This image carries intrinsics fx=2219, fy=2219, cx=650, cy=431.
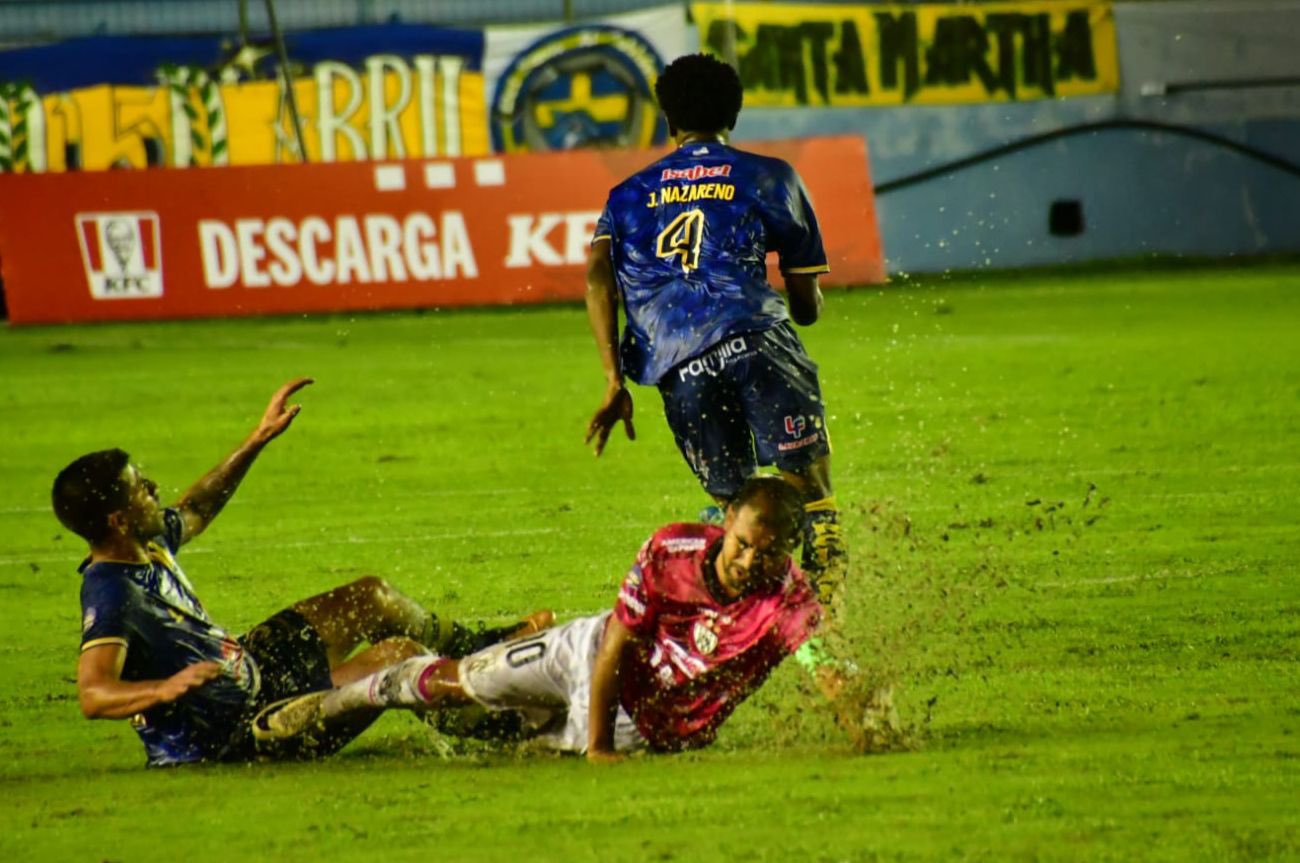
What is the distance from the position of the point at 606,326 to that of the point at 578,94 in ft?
60.6

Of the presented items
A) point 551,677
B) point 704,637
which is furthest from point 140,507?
point 704,637

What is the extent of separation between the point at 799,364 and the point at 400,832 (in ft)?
7.59

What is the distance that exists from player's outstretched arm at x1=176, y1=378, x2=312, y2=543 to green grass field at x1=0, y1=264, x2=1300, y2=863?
722mm

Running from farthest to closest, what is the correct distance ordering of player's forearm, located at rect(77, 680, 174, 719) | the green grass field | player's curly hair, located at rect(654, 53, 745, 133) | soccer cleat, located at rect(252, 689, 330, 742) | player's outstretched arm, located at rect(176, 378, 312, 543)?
1. player's curly hair, located at rect(654, 53, 745, 133)
2. player's outstretched arm, located at rect(176, 378, 312, 543)
3. soccer cleat, located at rect(252, 689, 330, 742)
4. player's forearm, located at rect(77, 680, 174, 719)
5. the green grass field

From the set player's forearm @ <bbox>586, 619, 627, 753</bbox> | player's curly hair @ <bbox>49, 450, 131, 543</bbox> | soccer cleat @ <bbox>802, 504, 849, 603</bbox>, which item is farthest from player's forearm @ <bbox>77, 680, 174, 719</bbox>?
soccer cleat @ <bbox>802, 504, 849, 603</bbox>

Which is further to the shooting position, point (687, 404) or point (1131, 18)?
point (1131, 18)

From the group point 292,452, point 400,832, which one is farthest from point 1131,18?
point 400,832

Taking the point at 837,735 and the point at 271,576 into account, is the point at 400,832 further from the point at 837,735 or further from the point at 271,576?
the point at 271,576

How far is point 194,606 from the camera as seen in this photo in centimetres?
643

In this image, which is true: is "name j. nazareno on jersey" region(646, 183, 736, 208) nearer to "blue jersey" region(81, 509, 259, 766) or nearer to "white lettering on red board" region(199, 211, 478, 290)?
"blue jersey" region(81, 509, 259, 766)

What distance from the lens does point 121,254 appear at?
21.4 meters

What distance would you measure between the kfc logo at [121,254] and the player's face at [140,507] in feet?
50.4

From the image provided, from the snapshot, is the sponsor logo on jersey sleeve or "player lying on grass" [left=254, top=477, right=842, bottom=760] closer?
"player lying on grass" [left=254, top=477, right=842, bottom=760]

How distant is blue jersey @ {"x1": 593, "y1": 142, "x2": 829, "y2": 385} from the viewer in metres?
7.07
